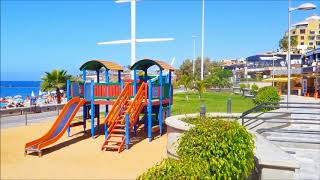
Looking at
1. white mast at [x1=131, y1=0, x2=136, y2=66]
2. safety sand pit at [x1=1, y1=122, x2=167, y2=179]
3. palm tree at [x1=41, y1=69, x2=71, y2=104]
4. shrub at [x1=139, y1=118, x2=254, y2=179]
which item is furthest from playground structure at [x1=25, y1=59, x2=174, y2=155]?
palm tree at [x1=41, y1=69, x2=71, y2=104]

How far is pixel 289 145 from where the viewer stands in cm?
1084

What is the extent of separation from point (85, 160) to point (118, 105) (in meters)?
4.01

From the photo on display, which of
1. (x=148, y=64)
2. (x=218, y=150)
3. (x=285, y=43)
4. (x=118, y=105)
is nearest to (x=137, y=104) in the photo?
(x=118, y=105)

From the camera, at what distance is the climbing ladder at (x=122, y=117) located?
575 inches

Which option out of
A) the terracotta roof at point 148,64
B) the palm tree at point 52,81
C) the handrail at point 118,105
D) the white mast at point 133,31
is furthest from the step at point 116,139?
the palm tree at point 52,81

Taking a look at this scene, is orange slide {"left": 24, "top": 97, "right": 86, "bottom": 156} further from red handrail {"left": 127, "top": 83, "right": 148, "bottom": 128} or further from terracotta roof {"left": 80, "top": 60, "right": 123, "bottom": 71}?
red handrail {"left": 127, "top": 83, "right": 148, "bottom": 128}

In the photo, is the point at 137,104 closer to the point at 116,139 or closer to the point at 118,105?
the point at 118,105

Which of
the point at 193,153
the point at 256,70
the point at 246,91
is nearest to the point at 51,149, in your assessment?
the point at 193,153

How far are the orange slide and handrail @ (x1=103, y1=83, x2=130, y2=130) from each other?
6.07ft

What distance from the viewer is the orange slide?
42.3ft

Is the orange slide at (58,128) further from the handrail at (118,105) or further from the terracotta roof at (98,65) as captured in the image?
the terracotta roof at (98,65)

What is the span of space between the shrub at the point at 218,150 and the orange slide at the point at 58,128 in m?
8.23

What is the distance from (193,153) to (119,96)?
35.4ft

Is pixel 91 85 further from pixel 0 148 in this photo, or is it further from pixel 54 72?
pixel 54 72
